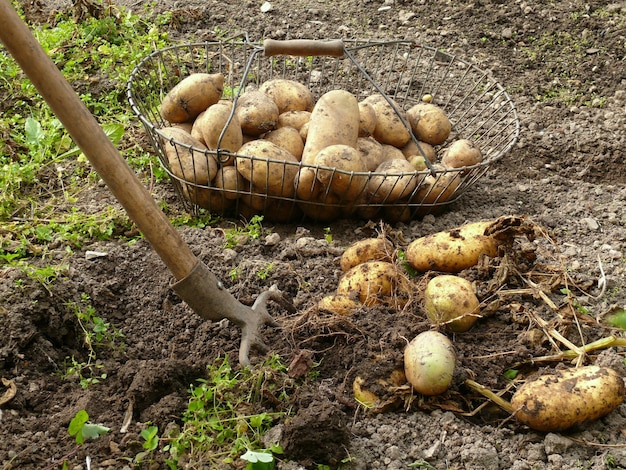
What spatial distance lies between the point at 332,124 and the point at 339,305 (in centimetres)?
104

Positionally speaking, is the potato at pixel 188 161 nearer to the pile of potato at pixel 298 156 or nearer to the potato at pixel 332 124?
the pile of potato at pixel 298 156

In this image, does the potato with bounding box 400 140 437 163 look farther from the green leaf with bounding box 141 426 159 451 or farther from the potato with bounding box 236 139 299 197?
the green leaf with bounding box 141 426 159 451

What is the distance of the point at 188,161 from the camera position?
2971 millimetres

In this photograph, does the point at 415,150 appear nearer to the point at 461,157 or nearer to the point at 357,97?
the point at 461,157

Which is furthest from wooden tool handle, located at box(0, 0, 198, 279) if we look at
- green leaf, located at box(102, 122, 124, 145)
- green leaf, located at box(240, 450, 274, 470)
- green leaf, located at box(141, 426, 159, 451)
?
green leaf, located at box(102, 122, 124, 145)

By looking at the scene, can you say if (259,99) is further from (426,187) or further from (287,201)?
(426,187)

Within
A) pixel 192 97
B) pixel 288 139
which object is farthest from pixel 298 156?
pixel 192 97

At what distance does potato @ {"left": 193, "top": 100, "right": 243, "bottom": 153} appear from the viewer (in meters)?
3.00

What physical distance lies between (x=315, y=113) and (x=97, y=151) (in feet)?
4.71

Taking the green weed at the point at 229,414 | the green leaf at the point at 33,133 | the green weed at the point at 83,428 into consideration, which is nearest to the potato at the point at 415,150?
the green weed at the point at 229,414

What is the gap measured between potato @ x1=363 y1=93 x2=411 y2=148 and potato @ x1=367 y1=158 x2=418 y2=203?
310mm

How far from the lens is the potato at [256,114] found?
311cm

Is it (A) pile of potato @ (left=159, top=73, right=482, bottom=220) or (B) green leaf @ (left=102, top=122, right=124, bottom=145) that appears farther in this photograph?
(B) green leaf @ (left=102, top=122, right=124, bottom=145)

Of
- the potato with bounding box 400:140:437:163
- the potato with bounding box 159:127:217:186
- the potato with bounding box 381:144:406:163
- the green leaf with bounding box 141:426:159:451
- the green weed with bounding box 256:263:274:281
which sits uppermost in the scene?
the potato with bounding box 159:127:217:186
